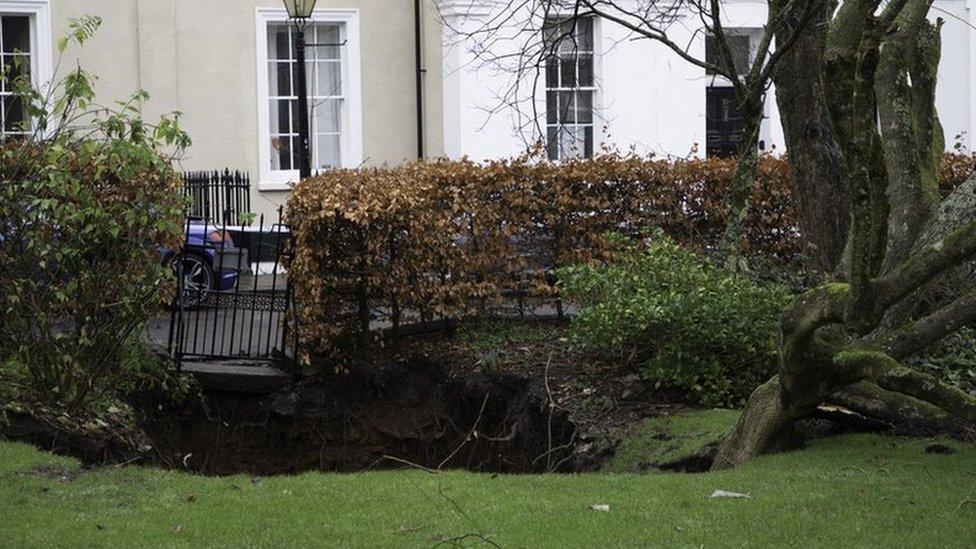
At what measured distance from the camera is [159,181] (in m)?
10.9

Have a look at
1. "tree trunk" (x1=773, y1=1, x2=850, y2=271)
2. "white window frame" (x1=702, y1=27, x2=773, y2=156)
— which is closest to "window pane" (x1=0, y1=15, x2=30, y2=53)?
"white window frame" (x1=702, y1=27, x2=773, y2=156)

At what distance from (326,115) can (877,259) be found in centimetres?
1628

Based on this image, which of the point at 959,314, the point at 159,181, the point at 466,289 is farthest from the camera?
the point at 466,289

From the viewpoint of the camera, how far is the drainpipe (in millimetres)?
22188

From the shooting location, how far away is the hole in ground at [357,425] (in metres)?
11.3

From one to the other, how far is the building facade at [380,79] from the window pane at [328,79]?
0.07 ft

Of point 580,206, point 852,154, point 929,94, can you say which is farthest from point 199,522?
point 580,206

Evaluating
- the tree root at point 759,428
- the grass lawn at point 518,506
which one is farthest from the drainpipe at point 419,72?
the grass lawn at point 518,506

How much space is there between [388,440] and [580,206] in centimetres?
315

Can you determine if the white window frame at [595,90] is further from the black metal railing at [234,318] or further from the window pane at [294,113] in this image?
the black metal railing at [234,318]

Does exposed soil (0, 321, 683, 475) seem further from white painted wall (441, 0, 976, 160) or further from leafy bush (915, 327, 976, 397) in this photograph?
white painted wall (441, 0, 976, 160)

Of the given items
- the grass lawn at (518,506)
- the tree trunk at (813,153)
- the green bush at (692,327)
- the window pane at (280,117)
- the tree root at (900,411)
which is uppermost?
the window pane at (280,117)

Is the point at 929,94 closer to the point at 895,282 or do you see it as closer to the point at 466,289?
the point at 895,282

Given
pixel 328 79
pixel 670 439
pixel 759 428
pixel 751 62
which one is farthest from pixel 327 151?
pixel 759 428
